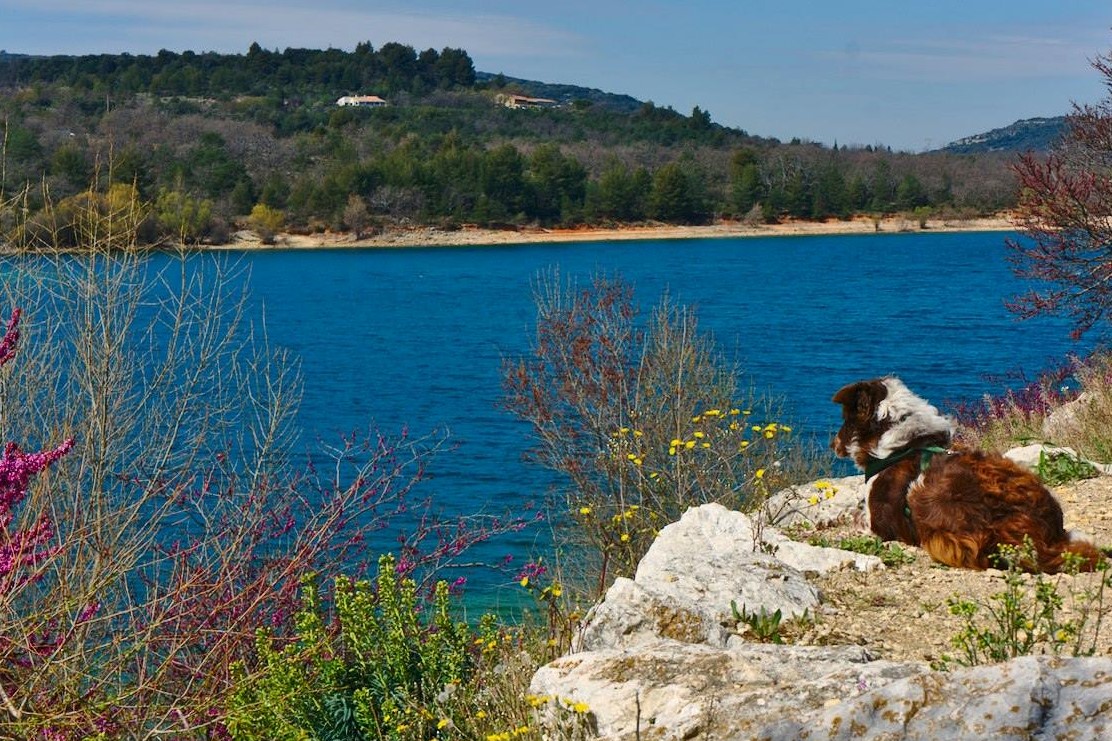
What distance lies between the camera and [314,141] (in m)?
144

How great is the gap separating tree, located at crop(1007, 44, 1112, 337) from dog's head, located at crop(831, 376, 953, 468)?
9596mm

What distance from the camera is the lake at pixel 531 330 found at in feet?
94.5

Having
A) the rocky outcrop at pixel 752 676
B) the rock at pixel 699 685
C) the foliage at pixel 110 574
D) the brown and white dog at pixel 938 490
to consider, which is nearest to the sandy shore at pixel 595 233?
the foliage at pixel 110 574

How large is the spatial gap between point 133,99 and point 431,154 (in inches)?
2633

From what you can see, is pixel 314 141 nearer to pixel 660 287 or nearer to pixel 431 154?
pixel 431 154

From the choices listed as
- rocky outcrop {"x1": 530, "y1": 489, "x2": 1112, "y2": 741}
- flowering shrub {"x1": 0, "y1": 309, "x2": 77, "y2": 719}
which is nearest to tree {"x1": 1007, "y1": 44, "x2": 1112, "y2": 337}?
rocky outcrop {"x1": 530, "y1": 489, "x2": 1112, "y2": 741}

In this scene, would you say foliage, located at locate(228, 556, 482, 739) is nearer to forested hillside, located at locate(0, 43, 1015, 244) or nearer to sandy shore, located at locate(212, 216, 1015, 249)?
forested hillside, located at locate(0, 43, 1015, 244)

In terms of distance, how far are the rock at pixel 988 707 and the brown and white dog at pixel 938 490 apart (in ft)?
8.46

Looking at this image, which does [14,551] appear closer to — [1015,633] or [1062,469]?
[1015,633]

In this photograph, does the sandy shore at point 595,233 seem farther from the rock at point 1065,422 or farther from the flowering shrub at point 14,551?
the flowering shrub at point 14,551

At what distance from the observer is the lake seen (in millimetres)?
28812

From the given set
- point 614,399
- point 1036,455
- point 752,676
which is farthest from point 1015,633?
point 614,399

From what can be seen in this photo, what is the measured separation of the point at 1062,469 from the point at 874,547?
7.83ft

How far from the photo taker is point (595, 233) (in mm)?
119812
